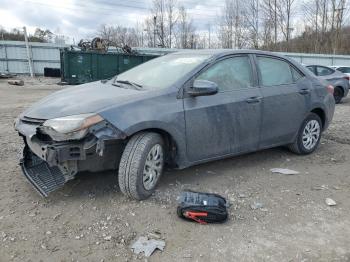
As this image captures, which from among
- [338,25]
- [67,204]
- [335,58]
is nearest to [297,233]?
[67,204]

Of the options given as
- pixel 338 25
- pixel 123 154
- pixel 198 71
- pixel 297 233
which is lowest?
pixel 297 233

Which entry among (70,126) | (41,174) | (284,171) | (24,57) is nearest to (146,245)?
(70,126)

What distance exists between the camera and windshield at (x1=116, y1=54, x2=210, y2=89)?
412 centimetres

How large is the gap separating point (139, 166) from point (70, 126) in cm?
73

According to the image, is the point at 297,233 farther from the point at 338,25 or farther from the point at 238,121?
the point at 338,25

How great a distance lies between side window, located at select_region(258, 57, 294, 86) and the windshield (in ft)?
2.98

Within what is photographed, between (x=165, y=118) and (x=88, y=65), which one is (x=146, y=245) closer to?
(x=165, y=118)

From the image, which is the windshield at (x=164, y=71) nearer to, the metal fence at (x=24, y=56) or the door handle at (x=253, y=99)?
the door handle at (x=253, y=99)

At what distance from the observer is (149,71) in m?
4.57

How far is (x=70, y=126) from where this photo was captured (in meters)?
3.33

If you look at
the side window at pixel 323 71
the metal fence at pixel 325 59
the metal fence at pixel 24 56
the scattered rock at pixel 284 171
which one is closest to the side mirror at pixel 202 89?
the scattered rock at pixel 284 171

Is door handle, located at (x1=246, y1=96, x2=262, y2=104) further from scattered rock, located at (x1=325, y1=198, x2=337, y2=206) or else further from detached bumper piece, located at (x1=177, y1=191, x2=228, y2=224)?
detached bumper piece, located at (x1=177, y1=191, x2=228, y2=224)

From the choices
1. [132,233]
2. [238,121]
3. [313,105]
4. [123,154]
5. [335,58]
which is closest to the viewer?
[132,233]

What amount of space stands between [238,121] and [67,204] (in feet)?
6.97
